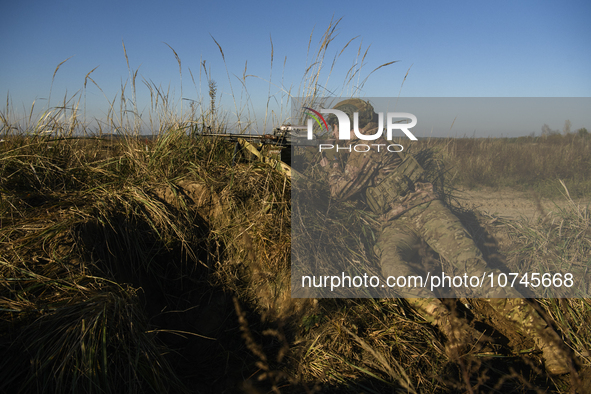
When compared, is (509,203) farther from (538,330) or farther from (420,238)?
(538,330)

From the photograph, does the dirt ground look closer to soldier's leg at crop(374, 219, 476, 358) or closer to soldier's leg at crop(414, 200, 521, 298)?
soldier's leg at crop(414, 200, 521, 298)

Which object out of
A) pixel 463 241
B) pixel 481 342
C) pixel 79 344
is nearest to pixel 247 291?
pixel 79 344

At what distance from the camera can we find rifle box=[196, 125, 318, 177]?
3.08 metres

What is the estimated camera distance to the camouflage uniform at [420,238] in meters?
2.11

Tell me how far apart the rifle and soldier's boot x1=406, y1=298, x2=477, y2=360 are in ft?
5.91

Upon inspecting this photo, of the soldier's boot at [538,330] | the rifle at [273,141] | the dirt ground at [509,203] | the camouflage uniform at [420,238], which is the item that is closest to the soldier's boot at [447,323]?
the camouflage uniform at [420,238]

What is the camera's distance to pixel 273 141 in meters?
3.25

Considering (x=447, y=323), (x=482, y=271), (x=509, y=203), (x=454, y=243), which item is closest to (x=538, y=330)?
(x=482, y=271)

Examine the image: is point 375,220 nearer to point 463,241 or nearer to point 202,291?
point 463,241

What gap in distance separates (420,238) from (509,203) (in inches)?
64.1

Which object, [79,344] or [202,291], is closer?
[79,344]

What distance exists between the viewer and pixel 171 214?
2396 mm

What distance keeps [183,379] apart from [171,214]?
3.92ft

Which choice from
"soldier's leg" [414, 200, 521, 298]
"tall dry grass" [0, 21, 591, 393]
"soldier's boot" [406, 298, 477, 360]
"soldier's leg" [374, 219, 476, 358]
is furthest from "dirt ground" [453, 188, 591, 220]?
"soldier's boot" [406, 298, 477, 360]
